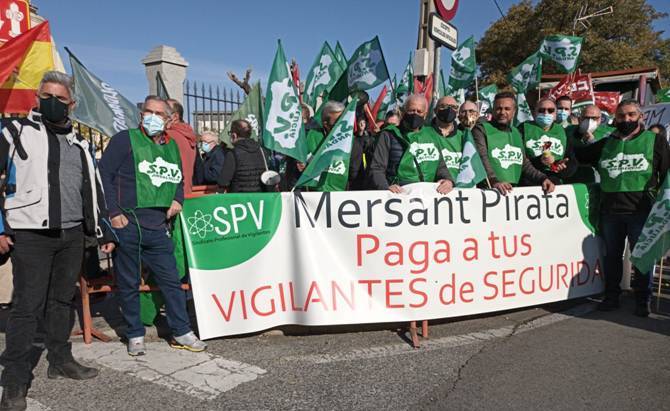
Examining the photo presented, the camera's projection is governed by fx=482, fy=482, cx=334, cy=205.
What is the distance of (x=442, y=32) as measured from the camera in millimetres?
6309

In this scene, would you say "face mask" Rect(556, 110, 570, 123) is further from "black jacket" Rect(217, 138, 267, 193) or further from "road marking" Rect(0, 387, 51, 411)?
"road marking" Rect(0, 387, 51, 411)

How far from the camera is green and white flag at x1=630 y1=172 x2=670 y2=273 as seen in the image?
431 cm

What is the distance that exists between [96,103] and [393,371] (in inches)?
144

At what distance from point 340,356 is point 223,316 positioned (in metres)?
0.99

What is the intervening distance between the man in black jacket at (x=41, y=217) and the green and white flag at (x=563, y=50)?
23.5 ft

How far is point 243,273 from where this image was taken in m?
3.85

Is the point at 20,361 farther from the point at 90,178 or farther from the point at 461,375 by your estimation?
the point at 461,375

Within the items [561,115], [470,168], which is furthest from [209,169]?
[561,115]

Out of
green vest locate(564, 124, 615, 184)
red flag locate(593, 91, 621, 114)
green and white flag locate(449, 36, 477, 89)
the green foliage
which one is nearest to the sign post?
green and white flag locate(449, 36, 477, 89)

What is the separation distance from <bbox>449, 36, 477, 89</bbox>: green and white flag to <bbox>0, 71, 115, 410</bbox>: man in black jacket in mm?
5900

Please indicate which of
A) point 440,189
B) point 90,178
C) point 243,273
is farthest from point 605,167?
point 90,178

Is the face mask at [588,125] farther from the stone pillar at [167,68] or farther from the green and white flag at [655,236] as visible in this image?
the stone pillar at [167,68]

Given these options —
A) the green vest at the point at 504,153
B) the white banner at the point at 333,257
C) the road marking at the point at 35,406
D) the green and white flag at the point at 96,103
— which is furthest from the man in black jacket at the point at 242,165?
the road marking at the point at 35,406

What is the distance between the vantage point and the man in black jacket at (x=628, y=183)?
4547 mm
